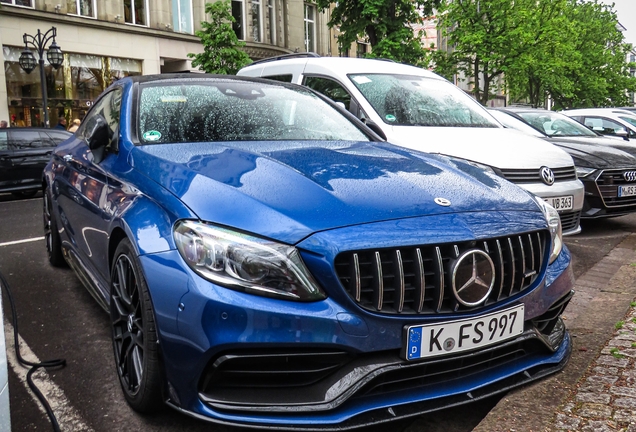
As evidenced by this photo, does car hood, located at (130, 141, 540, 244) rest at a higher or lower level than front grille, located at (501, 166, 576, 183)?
higher

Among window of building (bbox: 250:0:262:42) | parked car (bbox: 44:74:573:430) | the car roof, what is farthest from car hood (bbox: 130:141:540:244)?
window of building (bbox: 250:0:262:42)

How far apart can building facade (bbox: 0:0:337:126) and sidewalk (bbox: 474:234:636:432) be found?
2171 cm

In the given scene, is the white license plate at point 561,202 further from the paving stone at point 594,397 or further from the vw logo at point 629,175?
the paving stone at point 594,397

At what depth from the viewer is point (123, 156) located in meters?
3.34

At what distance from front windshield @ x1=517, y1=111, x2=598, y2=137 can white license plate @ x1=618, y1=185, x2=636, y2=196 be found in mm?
2090

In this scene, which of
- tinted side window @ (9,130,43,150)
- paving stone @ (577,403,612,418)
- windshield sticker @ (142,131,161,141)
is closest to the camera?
paving stone @ (577,403,612,418)

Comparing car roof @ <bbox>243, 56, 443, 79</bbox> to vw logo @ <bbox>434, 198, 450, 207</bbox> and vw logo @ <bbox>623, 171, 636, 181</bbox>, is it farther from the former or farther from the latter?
vw logo @ <bbox>434, 198, 450, 207</bbox>

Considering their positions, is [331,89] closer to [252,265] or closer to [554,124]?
[554,124]

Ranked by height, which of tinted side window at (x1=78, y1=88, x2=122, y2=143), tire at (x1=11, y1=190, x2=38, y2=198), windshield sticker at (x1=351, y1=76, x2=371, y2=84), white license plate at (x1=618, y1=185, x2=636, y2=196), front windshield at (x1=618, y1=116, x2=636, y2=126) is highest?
windshield sticker at (x1=351, y1=76, x2=371, y2=84)

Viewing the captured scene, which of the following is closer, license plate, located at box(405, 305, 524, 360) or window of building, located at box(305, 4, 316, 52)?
license plate, located at box(405, 305, 524, 360)

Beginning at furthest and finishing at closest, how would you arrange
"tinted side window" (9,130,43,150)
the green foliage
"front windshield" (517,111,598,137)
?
the green foliage, "tinted side window" (9,130,43,150), "front windshield" (517,111,598,137)

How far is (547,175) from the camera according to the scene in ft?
20.6

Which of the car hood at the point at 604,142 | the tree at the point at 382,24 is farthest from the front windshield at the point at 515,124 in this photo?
the tree at the point at 382,24

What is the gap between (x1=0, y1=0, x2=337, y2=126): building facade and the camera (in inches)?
864
